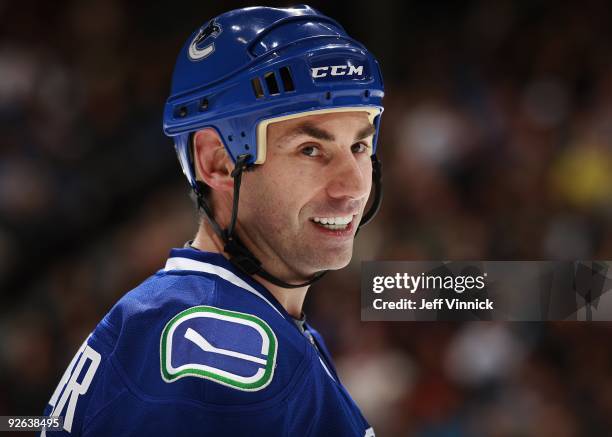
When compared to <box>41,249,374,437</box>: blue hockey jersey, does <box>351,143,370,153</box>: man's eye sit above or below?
above

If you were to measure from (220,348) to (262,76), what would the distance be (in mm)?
570

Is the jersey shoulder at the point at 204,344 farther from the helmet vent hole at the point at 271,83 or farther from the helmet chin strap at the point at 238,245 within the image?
the helmet vent hole at the point at 271,83

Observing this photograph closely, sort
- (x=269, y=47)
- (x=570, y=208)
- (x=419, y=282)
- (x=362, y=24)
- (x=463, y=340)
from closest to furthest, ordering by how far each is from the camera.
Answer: (x=269, y=47)
(x=419, y=282)
(x=463, y=340)
(x=570, y=208)
(x=362, y=24)

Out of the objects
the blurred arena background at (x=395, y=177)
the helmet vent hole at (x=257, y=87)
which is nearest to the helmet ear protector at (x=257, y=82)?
the helmet vent hole at (x=257, y=87)

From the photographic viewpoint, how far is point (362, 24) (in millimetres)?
5441

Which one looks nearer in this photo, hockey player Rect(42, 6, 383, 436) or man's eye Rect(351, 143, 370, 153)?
hockey player Rect(42, 6, 383, 436)

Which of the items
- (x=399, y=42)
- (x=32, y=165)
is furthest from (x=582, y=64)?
(x=32, y=165)

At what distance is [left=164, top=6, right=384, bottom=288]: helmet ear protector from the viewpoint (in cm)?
186

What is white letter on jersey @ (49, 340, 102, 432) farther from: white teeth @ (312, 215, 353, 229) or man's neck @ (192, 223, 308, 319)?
white teeth @ (312, 215, 353, 229)

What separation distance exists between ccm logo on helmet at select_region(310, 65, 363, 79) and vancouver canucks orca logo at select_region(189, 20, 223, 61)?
244mm

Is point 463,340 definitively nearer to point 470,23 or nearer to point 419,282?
point 419,282

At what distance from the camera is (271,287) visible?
200 centimetres

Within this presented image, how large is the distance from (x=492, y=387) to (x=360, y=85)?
2.59 m

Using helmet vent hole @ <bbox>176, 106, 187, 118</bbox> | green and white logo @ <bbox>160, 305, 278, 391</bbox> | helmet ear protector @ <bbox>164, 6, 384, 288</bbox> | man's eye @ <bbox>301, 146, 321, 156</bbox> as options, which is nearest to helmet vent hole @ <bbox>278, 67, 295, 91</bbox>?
helmet ear protector @ <bbox>164, 6, 384, 288</bbox>
